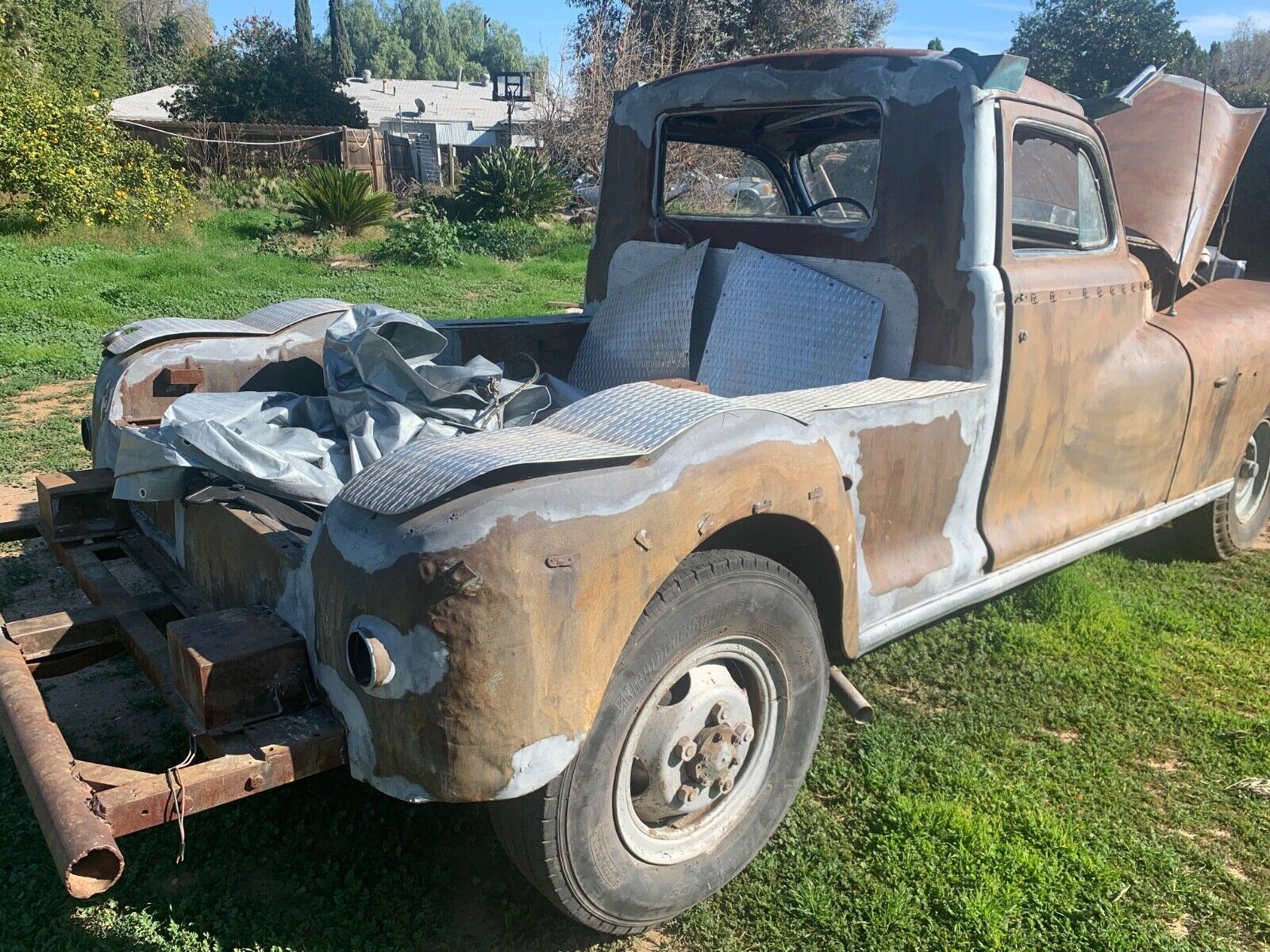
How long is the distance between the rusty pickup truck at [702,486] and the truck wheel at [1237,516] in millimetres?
39

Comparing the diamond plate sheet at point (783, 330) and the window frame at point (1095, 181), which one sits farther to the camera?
the diamond plate sheet at point (783, 330)

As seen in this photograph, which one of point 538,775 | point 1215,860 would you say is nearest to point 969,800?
point 1215,860

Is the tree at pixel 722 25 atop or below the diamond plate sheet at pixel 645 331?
atop

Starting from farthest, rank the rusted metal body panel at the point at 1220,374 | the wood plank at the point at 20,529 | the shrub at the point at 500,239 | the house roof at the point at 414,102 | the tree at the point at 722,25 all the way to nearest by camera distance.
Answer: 1. the house roof at the point at 414,102
2. the tree at the point at 722,25
3. the shrub at the point at 500,239
4. the rusted metal body panel at the point at 1220,374
5. the wood plank at the point at 20,529

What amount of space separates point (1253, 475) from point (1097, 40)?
2870 centimetres

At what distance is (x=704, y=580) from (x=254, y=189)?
1862 centimetres

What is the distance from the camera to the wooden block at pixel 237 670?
1917 mm

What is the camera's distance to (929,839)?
2723 mm

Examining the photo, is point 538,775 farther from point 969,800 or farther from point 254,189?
point 254,189

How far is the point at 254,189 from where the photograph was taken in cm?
1845

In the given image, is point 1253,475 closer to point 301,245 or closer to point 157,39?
point 301,245

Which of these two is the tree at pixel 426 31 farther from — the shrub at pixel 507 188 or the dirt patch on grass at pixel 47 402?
the dirt patch on grass at pixel 47 402

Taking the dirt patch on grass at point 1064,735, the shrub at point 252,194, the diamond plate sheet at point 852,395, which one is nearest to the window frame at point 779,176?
the diamond plate sheet at point 852,395

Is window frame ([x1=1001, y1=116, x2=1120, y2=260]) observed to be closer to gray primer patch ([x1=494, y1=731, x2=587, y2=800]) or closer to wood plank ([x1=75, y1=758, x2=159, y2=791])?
gray primer patch ([x1=494, y1=731, x2=587, y2=800])
